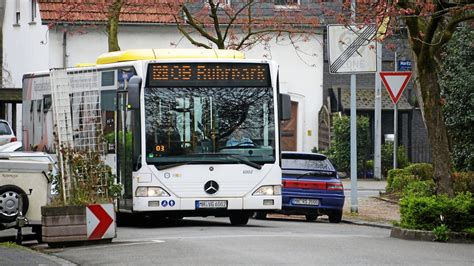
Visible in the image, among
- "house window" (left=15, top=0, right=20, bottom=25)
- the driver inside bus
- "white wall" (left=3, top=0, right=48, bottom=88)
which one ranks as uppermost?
"house window" (left=15, top=0, right=20, bottom=25)

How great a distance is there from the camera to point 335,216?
1058 inches

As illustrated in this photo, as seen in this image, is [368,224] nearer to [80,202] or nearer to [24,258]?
[80,202]

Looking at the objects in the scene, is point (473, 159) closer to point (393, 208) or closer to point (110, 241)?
point (393, 208)

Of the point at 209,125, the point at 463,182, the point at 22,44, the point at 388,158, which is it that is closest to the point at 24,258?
the point at 209,125

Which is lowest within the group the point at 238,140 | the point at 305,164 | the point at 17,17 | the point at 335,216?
the point at 335,216

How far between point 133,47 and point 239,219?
76.5 feet

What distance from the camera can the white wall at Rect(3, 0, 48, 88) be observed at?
46.2 metres

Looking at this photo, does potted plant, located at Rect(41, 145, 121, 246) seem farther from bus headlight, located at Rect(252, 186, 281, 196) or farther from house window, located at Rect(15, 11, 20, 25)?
house window, located at Rect(15, 11, 20, 25)

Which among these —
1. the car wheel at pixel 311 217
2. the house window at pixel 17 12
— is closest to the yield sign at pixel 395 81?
the car wheel at pixel 311 217

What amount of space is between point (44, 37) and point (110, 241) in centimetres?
2759

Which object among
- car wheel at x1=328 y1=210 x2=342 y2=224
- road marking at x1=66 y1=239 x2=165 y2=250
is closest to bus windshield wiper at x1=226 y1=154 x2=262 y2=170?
road marking at x1=66 y1=239 x2=165 y2=250

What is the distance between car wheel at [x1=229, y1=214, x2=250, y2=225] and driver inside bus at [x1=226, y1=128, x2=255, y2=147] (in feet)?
5.36

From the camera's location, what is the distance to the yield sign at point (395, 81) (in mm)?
28688

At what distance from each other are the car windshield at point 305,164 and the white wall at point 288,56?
62.6 ft
